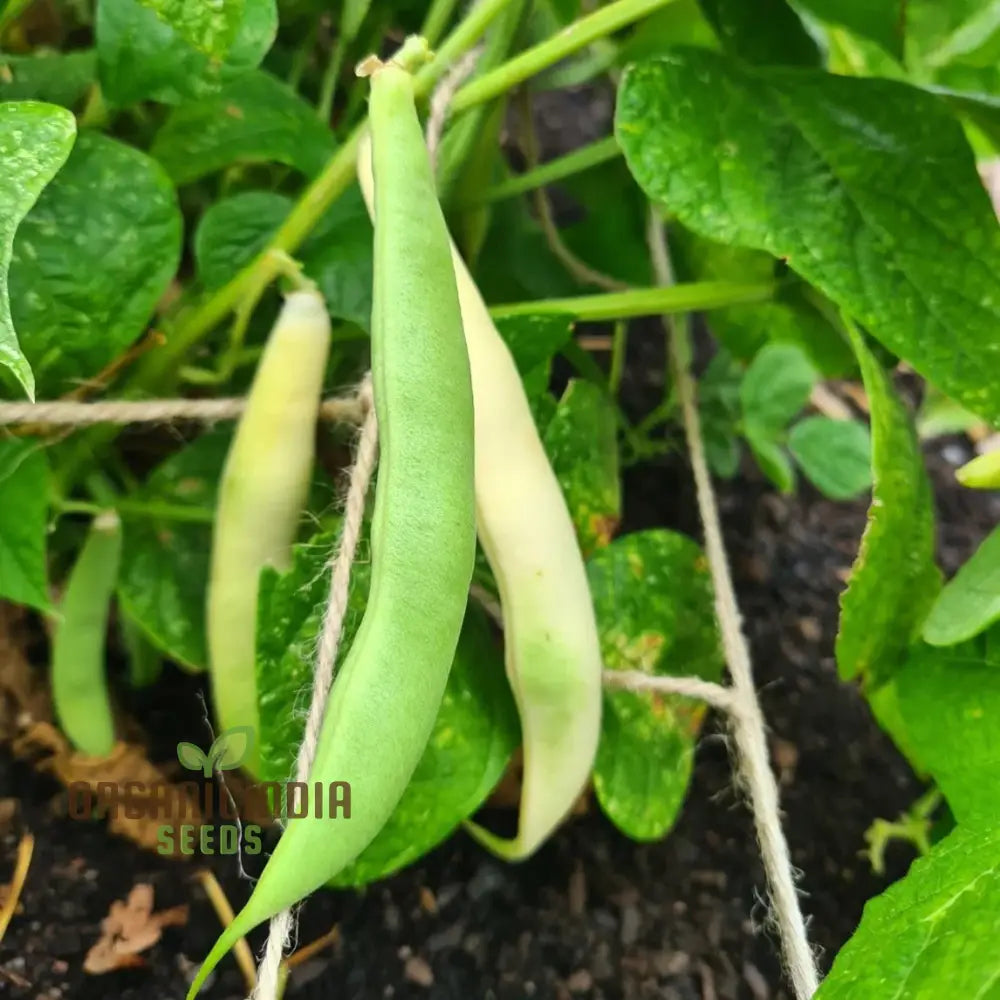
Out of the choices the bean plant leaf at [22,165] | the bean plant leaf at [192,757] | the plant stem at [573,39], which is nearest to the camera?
the bean plant leaf at [22,165]

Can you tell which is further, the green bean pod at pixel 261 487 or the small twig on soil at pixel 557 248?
the small twig on soil at pixel 557 248

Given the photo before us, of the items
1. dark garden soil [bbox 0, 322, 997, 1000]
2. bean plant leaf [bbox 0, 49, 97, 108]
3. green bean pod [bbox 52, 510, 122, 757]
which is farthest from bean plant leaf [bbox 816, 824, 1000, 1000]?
bean plant leaf [bbox 0, 49, 97, 108]

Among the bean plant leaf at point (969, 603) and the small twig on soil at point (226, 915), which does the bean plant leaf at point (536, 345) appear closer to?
the bean plant leaf at point (969, 603)

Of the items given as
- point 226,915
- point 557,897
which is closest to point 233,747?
point 226,915

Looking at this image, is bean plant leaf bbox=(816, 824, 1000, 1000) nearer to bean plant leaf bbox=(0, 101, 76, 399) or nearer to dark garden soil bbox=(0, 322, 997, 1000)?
dark garden soil bbox=(0, 322, 997, 1000)

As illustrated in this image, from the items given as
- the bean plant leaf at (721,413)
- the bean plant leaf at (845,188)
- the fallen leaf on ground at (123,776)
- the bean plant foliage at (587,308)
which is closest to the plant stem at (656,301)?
the bean plant foliage at (587,308)

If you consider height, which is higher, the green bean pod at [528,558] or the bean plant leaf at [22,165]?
the bean plant leaf at [22,165]

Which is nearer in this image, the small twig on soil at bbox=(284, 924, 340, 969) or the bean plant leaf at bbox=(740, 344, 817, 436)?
the small twig on soil at bbox=(284, 924, 340, 969)
